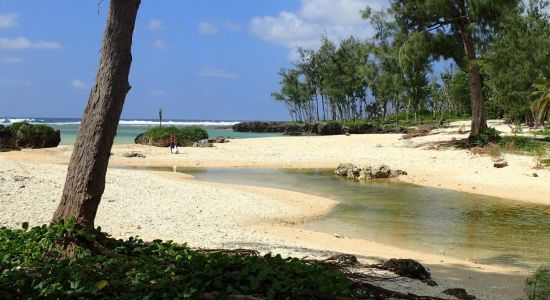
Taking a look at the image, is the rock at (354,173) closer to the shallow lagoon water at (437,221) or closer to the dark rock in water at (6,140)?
the shallow lagoon water at (437,221)

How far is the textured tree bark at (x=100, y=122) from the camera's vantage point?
6148 mm

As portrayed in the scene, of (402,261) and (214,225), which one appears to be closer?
(402,261)

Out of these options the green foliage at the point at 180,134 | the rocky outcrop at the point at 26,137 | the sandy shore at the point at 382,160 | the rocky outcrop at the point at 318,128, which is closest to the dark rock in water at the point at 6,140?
the rocky outcrop at the point at 26,137

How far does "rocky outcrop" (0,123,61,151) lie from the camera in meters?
33.9

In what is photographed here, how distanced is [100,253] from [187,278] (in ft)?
4.97

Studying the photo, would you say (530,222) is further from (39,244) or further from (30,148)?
(30,148)

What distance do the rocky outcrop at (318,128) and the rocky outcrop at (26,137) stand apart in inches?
1287

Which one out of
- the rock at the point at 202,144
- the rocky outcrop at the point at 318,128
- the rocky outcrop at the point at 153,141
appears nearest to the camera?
the rock at the point at 202,144

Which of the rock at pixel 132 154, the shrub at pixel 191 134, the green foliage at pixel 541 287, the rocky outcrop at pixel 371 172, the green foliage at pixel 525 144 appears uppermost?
the shrub at pixel 191 134

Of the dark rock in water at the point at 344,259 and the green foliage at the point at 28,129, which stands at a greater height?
the green foliage at the point at 28,129

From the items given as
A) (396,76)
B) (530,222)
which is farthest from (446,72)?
(530,222)

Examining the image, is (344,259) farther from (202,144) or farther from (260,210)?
(202,144)

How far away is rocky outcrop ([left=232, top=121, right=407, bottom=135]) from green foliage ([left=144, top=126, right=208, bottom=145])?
2182 centimetres

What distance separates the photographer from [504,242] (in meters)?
11.5
